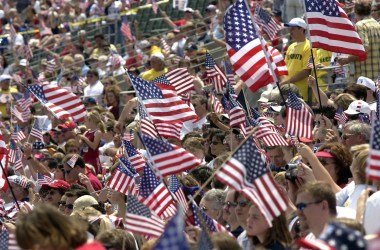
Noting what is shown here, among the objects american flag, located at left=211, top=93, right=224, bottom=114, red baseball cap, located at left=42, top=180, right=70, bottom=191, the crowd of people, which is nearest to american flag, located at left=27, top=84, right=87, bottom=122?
the crowd of people

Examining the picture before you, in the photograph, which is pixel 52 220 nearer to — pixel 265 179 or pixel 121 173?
pixel 265 179

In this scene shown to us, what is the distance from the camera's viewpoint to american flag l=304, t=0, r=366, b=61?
12461 millimetres

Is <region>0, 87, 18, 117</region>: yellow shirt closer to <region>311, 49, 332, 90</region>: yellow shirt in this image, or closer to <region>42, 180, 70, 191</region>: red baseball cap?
<region>311, 49, 332, 90</region>: yellow shirt

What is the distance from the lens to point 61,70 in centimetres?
2625

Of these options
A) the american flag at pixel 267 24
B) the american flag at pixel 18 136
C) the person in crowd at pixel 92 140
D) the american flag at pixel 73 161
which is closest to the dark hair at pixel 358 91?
the american flag at pixel 73 161

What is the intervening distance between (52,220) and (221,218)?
11.2 feet

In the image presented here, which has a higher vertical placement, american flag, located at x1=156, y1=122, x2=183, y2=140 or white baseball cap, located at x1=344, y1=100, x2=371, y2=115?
white baseball cap, located at x1=344, y1=100, x2=371, y2=115

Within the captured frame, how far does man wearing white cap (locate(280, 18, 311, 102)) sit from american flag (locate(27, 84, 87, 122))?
3.14 meters

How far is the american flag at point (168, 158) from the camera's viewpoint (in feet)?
31.7

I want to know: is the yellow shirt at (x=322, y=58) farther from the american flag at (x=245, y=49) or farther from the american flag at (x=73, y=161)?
the american flag at (x=245, y=49)

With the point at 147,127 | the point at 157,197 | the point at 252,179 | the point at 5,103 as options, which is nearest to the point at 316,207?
the point at 252,179

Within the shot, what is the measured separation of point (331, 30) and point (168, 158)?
340 centimetres

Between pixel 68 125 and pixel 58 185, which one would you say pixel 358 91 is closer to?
pixel 58 185

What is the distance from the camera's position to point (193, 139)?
13539mm
